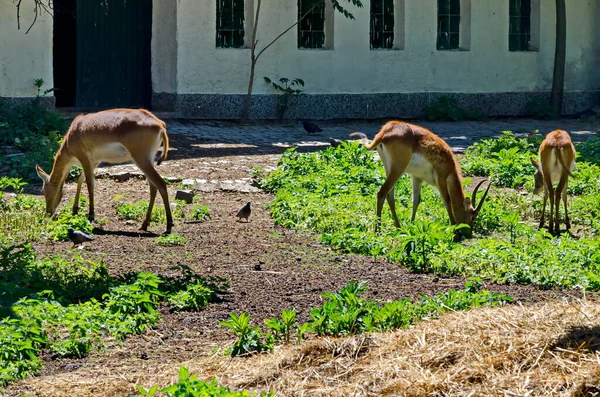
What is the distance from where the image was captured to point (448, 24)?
23.1 meters

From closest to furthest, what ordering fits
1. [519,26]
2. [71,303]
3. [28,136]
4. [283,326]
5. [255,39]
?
1. [283,326]
2. [71,303]
3. [28,136]
4. [255,39]
5. [519,26]

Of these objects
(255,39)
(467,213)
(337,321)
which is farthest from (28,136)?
(337,321)

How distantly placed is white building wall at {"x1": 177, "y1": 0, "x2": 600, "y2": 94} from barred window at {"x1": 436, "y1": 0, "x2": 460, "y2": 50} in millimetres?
408

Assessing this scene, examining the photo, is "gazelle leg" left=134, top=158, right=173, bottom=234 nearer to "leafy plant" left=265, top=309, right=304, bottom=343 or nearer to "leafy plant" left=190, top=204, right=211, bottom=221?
"leafy plant" left=190, top=204, right=211, bottom=221

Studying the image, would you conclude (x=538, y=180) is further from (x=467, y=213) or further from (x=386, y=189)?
(x=386, y=189)

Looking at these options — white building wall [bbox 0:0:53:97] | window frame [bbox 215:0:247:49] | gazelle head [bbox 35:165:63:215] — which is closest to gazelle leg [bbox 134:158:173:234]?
gazelle head [bbox 35:165:63:215]

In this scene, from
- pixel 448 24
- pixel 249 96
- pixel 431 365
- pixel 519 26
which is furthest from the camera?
pixel 519 26

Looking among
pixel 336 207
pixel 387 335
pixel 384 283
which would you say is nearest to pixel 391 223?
pixel 336 207

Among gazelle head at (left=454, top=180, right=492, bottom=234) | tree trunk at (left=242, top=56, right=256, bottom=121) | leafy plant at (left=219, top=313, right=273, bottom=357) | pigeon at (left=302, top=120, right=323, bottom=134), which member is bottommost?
leafy plant at (left=219, top=313, right=273, bottom=357)

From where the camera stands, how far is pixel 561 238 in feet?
35.1

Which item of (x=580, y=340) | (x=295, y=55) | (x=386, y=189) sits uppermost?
(x=295, y=55)

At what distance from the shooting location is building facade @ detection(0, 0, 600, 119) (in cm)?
2014

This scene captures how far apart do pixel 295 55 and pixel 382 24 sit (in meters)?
2.42

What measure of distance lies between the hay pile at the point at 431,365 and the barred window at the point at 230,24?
48.5ft
